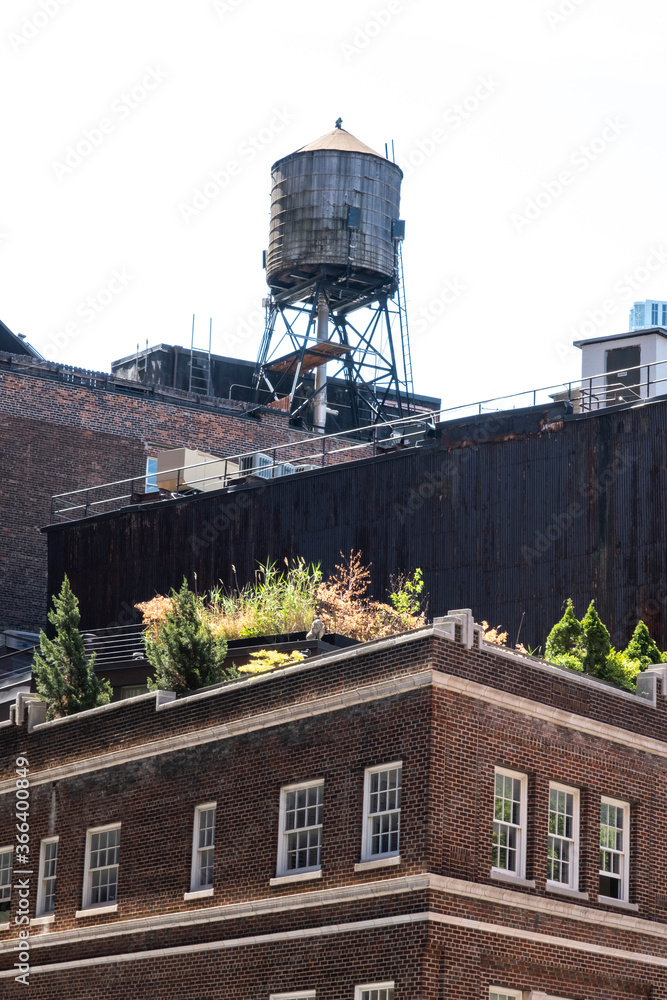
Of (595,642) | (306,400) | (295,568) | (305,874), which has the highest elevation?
(306,400)

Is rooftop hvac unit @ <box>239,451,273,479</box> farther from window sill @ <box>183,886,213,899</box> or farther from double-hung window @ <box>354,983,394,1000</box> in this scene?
double-hung window @ <box>354,983,394,1000</box>

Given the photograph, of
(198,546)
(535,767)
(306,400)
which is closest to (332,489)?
(198,546)

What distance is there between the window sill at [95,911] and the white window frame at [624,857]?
32.3 feet

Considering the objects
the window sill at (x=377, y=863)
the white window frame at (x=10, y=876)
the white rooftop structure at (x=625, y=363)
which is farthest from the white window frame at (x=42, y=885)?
the white rooftop structure at (x=625, y=363)

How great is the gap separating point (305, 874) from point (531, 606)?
1204 centimetres

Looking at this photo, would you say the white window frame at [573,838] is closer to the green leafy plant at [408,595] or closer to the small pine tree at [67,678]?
the green leafy plant at [408,595]

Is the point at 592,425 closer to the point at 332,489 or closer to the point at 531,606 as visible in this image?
the point at 531,606

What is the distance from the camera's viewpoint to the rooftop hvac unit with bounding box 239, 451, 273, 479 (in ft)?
166

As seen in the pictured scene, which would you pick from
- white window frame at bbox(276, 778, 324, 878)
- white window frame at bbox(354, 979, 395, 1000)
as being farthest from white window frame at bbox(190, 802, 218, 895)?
white window frame at bbox(354, 979, 395, 1000)

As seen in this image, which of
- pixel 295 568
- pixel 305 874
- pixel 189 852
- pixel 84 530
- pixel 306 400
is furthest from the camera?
pixel 306 400

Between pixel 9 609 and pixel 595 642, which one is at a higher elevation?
pixel 9 609

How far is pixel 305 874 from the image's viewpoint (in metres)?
28.9

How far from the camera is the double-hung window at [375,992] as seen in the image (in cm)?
2648

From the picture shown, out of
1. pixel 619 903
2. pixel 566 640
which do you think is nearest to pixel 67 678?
pixel 566 640
